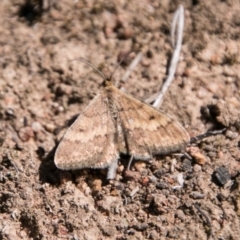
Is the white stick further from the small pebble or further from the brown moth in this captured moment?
the small pebble

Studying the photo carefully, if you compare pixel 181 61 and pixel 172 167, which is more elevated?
pixel 181 61

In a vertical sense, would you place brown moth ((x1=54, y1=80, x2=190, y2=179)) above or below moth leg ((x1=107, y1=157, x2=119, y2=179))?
above

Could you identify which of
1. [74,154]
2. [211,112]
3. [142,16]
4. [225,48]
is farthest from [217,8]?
[74,154]

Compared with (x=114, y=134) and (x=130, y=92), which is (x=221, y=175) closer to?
(x=114, y=134)

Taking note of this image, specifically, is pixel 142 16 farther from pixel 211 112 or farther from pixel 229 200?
pixel 229 200

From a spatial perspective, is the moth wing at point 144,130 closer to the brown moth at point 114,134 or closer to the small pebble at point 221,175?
the brown moth at point 114,134

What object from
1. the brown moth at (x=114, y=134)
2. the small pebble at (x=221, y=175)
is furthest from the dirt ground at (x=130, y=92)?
the brown moth at (x=114, y=134)

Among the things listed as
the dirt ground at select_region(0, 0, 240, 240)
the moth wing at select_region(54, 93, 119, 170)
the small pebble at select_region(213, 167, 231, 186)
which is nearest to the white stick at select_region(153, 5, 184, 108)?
the dirt ground at select_region(0, 0, 240, 240)
